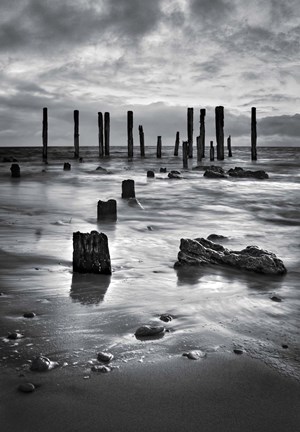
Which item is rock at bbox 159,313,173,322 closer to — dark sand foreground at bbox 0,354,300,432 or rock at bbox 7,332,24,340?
dark sand foreground at bbox 0,354,300,432

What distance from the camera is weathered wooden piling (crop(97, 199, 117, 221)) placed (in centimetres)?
661

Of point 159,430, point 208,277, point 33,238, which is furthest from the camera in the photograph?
point 33,238

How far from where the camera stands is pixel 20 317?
254 cm

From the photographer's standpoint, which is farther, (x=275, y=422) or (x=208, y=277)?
(x=208, y=277)

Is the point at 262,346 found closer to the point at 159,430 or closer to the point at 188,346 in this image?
the point at 188,346

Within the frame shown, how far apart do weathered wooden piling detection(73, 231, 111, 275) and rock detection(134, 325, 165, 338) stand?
1.25m

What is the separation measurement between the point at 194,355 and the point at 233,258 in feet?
6.19

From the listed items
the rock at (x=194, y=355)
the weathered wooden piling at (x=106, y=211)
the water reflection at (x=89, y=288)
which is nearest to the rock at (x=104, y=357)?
the rock at (x=194, y=355)

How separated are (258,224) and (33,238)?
3655 millimetres

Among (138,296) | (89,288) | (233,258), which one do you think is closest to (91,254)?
(89,288)

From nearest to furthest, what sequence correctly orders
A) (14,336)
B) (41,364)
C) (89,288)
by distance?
(41,364) < (14,336) < (89,288)

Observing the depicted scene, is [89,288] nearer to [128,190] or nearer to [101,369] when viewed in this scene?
[101,369]

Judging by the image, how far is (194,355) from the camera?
6.94 feet

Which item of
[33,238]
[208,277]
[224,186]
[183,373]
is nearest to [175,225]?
[33,238]
